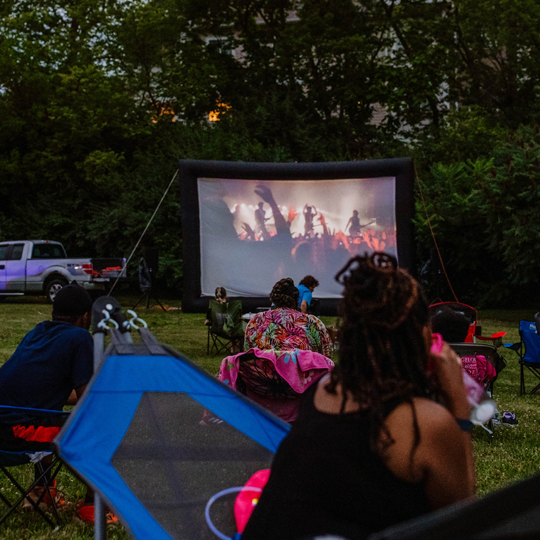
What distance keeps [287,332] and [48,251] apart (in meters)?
13.8

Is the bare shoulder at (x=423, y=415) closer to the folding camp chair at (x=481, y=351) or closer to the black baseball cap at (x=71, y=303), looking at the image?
the black baseball cap at (x=71, y=303)

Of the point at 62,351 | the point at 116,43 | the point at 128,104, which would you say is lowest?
the point at 62,351

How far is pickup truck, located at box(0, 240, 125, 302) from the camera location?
1553 centimetres

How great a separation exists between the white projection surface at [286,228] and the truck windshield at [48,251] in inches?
245

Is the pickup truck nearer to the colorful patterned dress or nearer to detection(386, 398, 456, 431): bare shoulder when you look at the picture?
the colorful patterned dress

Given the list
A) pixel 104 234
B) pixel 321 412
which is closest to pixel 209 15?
pixel 104 234

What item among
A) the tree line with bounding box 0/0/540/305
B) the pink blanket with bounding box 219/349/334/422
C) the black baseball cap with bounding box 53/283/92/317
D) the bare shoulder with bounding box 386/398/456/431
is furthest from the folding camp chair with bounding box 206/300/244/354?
the tree line with bounding box 0/0/540/305

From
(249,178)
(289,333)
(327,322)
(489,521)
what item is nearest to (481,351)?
(289,333)

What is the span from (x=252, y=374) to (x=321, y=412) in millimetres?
2432

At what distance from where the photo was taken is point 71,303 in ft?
10.0

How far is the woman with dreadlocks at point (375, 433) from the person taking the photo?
50.6 inches

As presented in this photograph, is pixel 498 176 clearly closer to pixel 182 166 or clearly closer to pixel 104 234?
pixel 182 166

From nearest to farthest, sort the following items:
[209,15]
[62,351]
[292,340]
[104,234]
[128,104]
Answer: [62,351] < [292,340] < [104,234] < [128,104] < [209,15]

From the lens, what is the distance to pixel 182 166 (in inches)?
441
